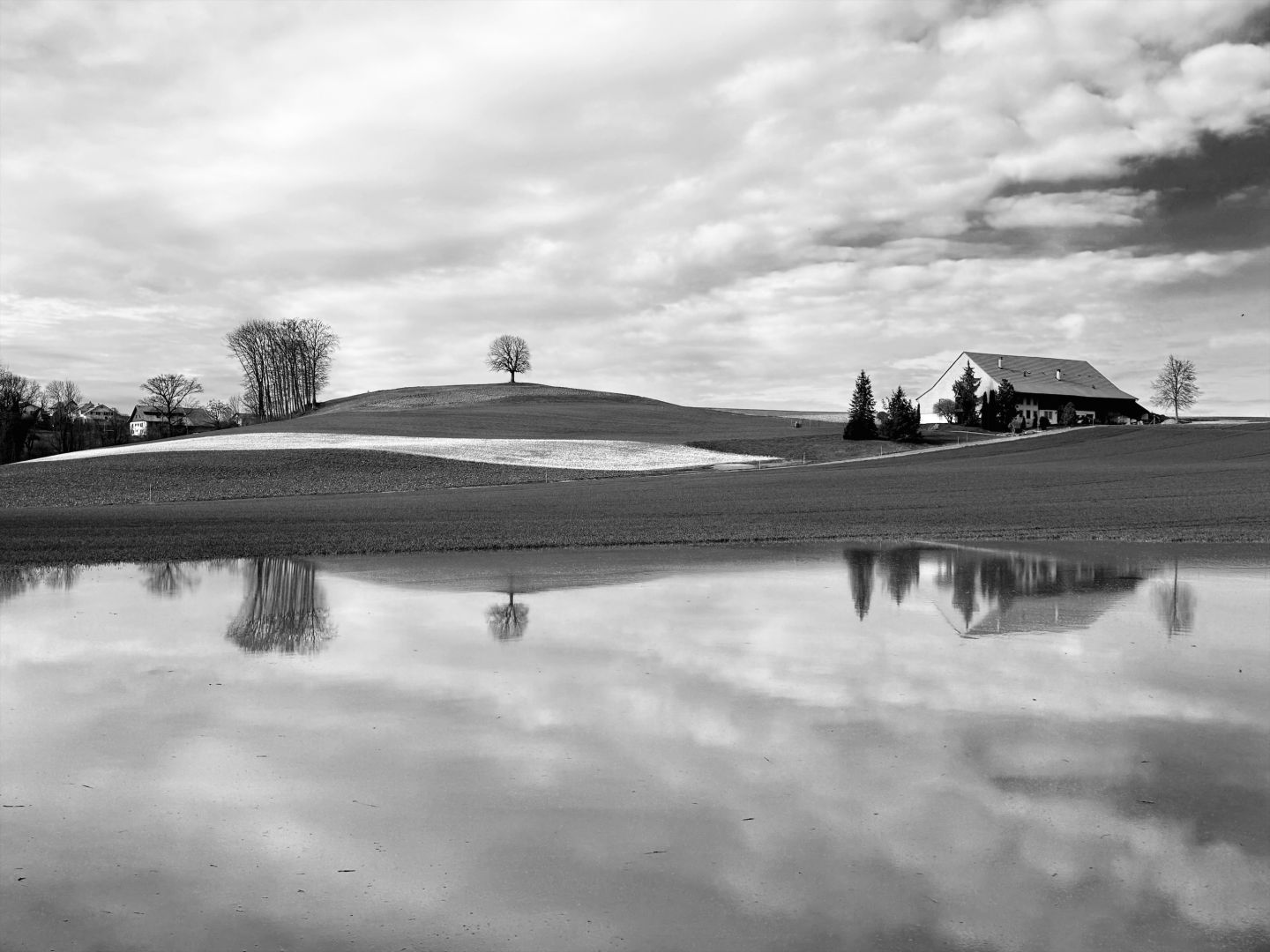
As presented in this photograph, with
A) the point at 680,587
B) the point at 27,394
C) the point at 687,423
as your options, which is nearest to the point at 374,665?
the point at 680,587

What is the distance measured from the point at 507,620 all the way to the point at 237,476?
4498cm

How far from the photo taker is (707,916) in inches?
171

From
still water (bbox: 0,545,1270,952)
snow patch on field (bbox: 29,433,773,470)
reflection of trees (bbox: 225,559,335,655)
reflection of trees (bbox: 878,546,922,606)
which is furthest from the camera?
snow patch on field (bbox: 29,433,773,470)

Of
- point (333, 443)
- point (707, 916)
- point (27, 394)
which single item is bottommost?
point (707, 916)

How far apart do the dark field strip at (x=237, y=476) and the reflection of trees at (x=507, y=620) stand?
3648cm

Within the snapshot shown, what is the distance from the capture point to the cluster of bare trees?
117875mm

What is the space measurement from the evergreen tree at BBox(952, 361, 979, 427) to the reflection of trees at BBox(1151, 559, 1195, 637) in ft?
320

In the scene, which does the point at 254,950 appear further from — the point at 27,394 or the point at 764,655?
the point at 27,394


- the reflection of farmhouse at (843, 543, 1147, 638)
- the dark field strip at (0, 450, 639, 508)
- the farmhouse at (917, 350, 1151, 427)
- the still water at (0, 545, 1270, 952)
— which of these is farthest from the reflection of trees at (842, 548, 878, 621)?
the farmhouse at (917, 350, 1151, 427)

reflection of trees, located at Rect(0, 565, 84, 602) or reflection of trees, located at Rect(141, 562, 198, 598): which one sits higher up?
reflection of trees, located at Rect(0, 565, 84, 602)

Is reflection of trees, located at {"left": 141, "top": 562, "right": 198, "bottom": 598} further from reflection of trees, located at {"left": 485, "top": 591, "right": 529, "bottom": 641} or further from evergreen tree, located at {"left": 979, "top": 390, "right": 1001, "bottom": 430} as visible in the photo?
evergreen tree, located at {"left": 979, "top": 390, "right": 1001, "bottom": 430}

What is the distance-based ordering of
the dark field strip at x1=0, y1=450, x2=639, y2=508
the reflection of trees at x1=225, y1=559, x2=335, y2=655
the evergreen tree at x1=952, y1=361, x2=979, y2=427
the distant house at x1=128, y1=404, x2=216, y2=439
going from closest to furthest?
the reflection of trees at x1=225, y1=559, x2=335, y2=655 < the dark field strip at x1=0, y1=450, x2=639, y2=508 < the evergreen tree at x1=952, y1=361, x2=979, y2=427 < the distant house at x1=128, y1=404, x2=216, y2=439

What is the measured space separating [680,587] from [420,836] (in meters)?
9.83

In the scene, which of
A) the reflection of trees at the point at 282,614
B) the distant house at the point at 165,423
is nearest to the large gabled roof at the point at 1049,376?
the distant house at the point at 165,423
